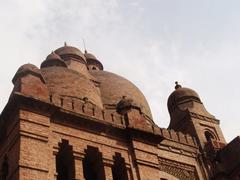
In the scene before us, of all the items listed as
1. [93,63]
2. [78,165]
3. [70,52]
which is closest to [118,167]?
[78,165]

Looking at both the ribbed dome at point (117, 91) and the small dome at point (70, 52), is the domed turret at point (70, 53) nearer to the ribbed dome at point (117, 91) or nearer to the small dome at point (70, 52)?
the small dome at point (70, 52)

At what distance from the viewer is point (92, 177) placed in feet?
42.6

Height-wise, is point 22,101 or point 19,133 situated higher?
point 22,101

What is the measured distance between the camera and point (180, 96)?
19.5 m

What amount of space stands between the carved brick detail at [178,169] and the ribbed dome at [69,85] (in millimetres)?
3495

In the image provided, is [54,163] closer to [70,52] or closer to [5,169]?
[5,169]

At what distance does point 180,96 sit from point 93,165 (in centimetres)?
753

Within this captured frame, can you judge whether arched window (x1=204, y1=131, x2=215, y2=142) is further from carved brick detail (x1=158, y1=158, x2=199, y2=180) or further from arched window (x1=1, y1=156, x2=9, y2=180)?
arched window (x1=1, y1=156, x2=9, y2=180)

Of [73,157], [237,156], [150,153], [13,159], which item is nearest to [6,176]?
[13,159]

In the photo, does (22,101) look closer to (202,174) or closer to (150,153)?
(150,153)

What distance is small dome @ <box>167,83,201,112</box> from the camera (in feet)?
63.7

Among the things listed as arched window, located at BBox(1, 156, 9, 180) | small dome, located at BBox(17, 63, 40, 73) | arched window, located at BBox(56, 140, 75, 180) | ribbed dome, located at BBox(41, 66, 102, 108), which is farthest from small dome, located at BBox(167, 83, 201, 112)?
arched window, located at BBox(1, 156, 9, 180)

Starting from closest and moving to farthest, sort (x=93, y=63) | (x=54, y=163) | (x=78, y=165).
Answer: (x=54, y=163)
(x=78, y=165)
(x=93, y=63)

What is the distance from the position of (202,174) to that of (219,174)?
0.57 m
